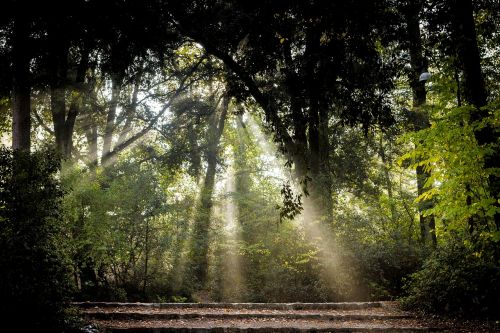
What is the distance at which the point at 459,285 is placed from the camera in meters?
8.80

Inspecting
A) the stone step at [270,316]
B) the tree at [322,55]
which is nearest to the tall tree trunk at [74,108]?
the stone step at [270,316]

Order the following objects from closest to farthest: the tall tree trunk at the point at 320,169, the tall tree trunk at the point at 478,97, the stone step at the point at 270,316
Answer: the tall tree trunk at the point at 478,97 → the stone step at the point at 270,316 → the tall tree trunk at the point at 320,169

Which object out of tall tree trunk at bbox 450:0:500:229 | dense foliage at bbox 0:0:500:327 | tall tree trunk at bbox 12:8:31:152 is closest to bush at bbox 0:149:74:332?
dense foliage at bbox 0:0:500:327

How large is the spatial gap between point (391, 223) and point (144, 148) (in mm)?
11908

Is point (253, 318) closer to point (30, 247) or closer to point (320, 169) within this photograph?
point (30, 247)

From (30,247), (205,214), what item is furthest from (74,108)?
(30,247)

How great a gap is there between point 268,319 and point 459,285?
4460 mm

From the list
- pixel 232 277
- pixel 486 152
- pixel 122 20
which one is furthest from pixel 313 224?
pixel 122 20

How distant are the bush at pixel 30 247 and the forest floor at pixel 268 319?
1.36m

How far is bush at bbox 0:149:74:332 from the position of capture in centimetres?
630

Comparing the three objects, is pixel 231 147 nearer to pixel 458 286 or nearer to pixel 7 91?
pixel 7 91

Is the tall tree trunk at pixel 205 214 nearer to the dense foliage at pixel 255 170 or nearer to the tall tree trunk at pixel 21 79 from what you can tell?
the dense foliage at pixel 255 170

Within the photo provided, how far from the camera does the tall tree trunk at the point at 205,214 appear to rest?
14.7 m

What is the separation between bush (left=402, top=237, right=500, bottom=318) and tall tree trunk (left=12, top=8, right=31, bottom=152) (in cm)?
981
